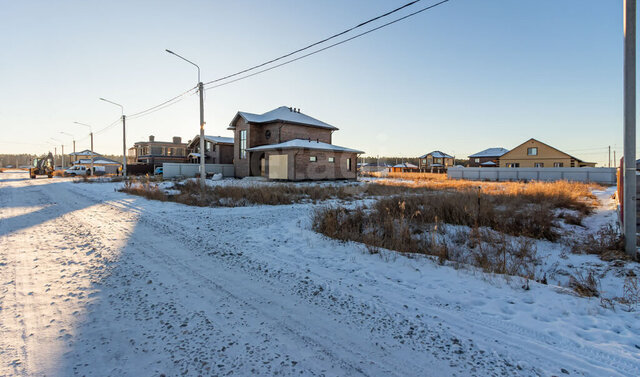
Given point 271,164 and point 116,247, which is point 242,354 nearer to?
point 116,247

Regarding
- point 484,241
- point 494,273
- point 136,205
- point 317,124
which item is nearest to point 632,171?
point 484,241

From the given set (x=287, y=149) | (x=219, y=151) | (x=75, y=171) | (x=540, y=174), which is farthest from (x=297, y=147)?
(x=75, y=171)

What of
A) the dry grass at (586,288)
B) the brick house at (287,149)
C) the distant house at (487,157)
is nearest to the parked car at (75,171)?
the brick house at (287,149)

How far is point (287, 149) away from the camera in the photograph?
2545 cm

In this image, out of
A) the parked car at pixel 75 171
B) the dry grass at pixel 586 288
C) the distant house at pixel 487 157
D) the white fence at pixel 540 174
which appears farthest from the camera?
the distant house at pixel 487 157

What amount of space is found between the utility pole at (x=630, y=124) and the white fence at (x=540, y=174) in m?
34.6

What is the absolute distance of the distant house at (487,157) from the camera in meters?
63.3

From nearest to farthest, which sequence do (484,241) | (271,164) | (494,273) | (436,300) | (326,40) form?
(436,300), (494,273), (484,241), (326,40), (271,164)

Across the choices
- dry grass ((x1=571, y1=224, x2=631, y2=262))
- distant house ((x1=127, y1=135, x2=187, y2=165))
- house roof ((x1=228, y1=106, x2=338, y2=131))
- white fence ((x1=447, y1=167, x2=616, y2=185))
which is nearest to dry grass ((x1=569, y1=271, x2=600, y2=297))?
dry grass ((x1=571, y1=224, x2=631, y2=262))

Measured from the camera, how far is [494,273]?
469cm

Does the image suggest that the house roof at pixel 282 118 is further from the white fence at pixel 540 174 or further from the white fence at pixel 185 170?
the white fence at pixel 540 174

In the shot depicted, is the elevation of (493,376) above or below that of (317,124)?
below

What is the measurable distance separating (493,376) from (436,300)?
1.45m

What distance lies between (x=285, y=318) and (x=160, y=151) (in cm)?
6328
